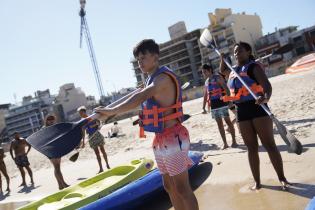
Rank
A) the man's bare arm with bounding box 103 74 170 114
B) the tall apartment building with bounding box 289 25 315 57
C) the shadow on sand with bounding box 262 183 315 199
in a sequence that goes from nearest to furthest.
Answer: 1. the man's bare arm with bounding box 103 74 170 114
2. the shadow on sand with bounding box 262 183 315 199
3. the tall apartment building with bounding box 289 25 315 57

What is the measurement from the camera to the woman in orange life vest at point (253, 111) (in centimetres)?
386

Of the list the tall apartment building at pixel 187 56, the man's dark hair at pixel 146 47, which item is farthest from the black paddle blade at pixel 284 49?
the man's dark hair at pixel 146 47

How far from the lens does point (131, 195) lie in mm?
4793

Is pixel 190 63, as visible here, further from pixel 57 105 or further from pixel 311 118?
pixel 311 118

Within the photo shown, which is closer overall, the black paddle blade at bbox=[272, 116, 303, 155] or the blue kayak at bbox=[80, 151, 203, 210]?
the black paddle blade at bbox=[272, 116, 303, 155]

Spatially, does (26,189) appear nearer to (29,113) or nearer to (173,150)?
(173,150)

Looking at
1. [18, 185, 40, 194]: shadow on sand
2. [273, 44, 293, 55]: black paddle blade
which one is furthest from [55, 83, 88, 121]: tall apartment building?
[18, 185, 40, 194]: shadow on sand

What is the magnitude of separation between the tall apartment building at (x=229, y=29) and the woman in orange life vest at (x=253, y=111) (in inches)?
2315

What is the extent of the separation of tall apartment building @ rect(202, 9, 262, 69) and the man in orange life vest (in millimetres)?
60181

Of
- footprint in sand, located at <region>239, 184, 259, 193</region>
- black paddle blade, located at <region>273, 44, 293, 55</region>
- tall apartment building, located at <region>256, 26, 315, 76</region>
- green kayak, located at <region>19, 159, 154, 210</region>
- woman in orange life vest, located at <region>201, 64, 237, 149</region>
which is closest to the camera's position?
footprint in sand, located at <region>239, 184, 259, 193</region>

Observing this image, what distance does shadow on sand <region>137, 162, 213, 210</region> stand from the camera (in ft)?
16.3

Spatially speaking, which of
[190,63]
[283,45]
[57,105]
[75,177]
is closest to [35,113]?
[57,105]

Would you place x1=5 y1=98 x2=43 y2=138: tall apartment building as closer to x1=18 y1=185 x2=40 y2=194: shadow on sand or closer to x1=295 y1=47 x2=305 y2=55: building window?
x1=295 y1=47 x2=305 y2=55: building window

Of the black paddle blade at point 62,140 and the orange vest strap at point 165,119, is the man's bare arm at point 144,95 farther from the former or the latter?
the black paddle blade at point 62,140
